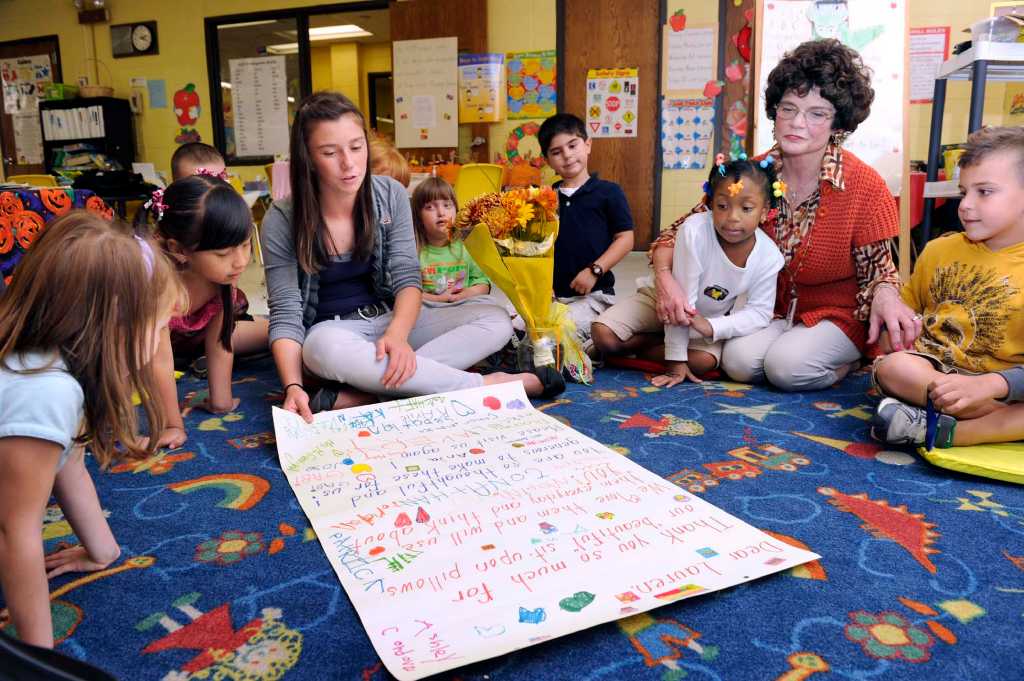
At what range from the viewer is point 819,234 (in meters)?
1.93

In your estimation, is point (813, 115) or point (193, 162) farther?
point (193, 162)

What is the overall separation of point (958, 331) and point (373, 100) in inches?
345

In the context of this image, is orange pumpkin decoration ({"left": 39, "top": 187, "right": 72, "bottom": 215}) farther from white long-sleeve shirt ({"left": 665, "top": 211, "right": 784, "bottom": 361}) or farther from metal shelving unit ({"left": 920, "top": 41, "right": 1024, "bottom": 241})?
metal shelving unit ({"left": 920, "top": 41, "right": 1024, "bottom": 241})

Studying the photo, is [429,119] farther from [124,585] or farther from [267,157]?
[124,585]

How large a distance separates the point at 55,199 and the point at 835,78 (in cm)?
241

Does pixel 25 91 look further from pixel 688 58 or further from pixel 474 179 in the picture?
pixel 688 58

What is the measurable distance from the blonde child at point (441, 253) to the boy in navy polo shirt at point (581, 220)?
1.00ft

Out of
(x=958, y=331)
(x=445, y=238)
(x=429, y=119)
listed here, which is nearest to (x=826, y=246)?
(x=958, y=331)

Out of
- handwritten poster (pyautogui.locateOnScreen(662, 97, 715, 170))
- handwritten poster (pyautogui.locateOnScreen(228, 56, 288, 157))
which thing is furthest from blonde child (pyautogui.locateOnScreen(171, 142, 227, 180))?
handwritten poster (pyautogui.locateOnScreen(228, 56, 288, 157))

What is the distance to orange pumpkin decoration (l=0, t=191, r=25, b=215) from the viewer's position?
2.05m

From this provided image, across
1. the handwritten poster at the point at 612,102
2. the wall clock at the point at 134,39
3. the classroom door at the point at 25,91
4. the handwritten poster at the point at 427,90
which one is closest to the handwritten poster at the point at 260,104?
the wall clock at the point at 134,39

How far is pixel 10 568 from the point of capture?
2.35 feet

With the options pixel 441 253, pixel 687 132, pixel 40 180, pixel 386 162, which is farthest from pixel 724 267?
pixel 40 180

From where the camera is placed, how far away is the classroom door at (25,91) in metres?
6.71
